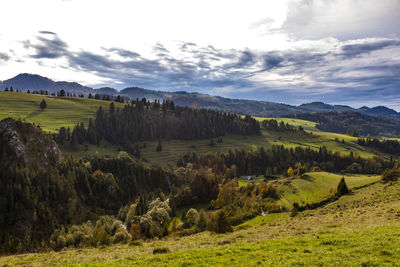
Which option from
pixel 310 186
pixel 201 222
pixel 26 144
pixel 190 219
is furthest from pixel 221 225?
pixel 26 144

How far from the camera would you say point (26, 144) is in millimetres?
101875

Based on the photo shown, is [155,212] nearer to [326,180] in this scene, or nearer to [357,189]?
[357,189]

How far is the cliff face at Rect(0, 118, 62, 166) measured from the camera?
3799 inches

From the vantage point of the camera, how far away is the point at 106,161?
14262 cm

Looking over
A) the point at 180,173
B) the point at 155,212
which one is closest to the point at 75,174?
the point at 155,212

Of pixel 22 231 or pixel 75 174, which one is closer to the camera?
pixel 22 231

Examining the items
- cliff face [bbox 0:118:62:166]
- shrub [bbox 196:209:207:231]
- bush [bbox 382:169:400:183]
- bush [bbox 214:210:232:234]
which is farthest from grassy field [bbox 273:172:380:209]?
cliff face [bbox 0:118:62:166]

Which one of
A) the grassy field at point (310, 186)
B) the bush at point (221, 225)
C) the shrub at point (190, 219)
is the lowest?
the shrub at point (190, 219)

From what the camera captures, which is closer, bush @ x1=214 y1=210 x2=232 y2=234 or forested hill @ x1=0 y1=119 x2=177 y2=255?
bush @ x1=214 y1=210 x2=232 y2=234

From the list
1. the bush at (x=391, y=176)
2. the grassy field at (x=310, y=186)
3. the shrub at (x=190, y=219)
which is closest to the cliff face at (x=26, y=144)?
the shrub at (x=190, y=219)

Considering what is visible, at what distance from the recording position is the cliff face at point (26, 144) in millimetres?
96500

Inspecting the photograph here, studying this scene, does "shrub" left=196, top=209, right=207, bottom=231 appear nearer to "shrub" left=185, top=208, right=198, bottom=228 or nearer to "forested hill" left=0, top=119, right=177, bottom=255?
"shrub" left=185, top=208, right=198, bottom=228

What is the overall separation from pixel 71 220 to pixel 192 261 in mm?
87807

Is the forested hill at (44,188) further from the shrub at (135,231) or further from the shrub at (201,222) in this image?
the shrub at (201,222)
